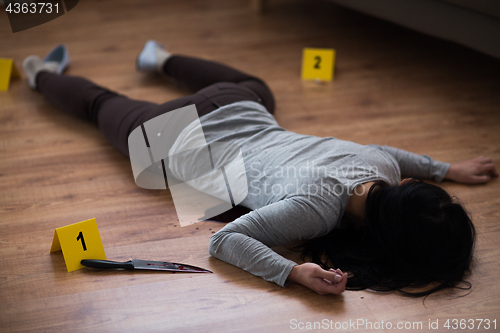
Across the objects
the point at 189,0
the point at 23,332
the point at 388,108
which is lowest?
the point at 23,332

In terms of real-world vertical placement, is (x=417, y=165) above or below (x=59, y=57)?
below

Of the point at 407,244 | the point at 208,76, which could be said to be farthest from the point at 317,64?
the point at 407,244

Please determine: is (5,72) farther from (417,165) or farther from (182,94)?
(417,165)

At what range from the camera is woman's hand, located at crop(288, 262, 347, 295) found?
845 millimetres

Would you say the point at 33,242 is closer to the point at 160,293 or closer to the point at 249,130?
the point at 160,293

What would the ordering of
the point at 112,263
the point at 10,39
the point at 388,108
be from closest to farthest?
1. the point at 112,263
2. the point at 388,108
3. the point at 10,39

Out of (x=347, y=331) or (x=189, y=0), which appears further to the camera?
(x=189, y=0)

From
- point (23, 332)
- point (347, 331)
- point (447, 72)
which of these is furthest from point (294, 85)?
point (23, 332)

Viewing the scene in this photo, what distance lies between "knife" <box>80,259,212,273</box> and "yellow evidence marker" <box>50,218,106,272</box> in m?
0.02

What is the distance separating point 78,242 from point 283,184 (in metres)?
0.43

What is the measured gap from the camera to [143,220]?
1.07 metres

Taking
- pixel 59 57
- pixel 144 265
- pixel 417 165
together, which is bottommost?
pixel 144 265

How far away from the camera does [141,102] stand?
4.14 ft

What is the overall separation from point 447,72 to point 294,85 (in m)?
A: 0.56
